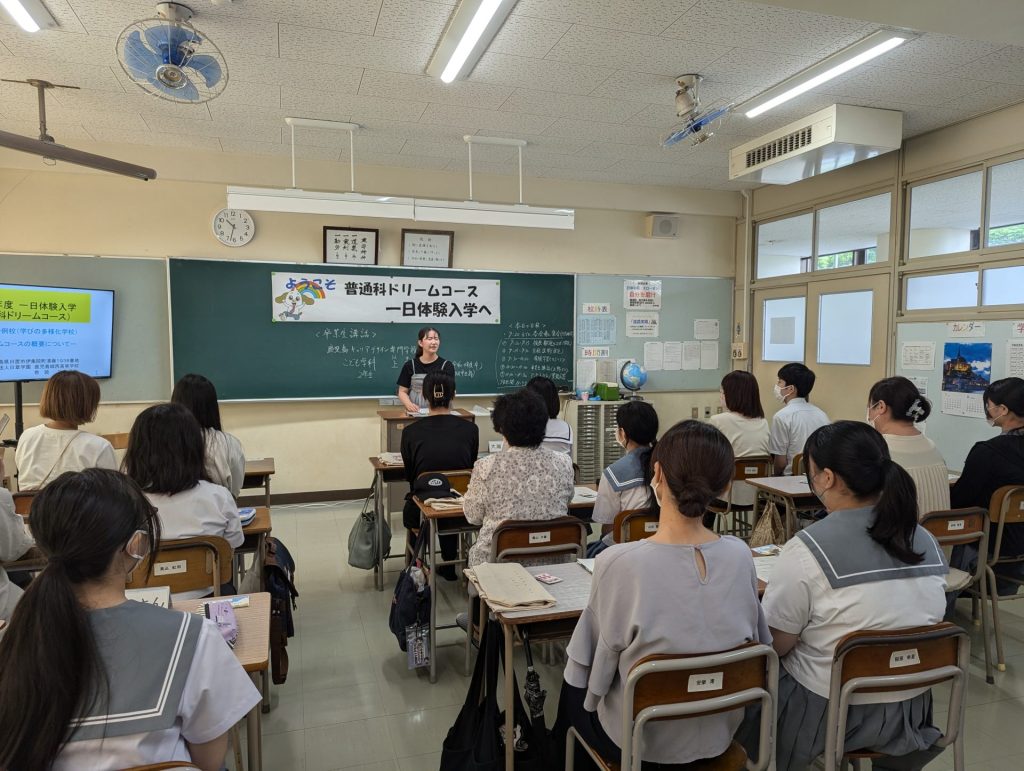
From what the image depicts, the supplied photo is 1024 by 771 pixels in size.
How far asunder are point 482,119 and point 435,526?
286cm

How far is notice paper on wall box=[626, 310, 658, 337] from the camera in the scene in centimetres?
643

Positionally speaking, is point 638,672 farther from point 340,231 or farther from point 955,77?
point 340,231

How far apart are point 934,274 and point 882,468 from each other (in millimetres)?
3811

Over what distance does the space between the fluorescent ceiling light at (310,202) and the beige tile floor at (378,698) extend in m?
2.45

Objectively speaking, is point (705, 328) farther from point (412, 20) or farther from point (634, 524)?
point (634, 524)

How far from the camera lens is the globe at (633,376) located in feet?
20.7

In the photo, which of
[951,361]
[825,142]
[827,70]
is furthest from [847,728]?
[951,361]

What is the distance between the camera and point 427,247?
225 inches

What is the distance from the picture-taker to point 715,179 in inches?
237

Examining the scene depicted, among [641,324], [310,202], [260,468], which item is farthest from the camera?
[641,324]

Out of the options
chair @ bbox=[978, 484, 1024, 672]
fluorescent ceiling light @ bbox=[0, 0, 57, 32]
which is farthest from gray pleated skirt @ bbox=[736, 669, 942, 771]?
fluorescent ceiling light @ bbox=[0, 0, 57, 32]

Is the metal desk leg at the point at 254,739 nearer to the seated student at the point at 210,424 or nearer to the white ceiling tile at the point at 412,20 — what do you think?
the seated student at the point at 210,424

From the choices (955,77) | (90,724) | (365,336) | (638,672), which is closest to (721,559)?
(638,672)

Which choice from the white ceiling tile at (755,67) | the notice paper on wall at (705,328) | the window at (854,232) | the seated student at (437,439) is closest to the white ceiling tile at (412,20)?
the white ceiling tile at (755,67)
